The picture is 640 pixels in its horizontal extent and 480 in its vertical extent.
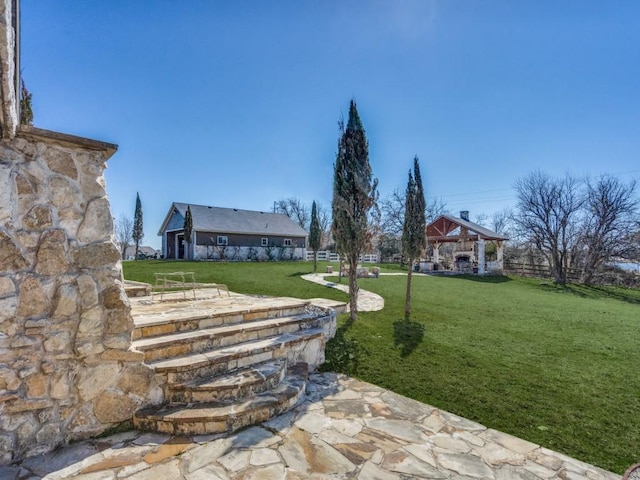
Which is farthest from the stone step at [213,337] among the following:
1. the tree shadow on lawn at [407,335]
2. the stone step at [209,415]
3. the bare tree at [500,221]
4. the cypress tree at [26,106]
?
the bare tree at [500,221]

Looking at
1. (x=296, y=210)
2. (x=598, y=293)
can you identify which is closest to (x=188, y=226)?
(x=296, y=210)

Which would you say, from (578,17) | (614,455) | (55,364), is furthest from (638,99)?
(55,364)

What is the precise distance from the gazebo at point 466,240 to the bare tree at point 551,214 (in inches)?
90.5

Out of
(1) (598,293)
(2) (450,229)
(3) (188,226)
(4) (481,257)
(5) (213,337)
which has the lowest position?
(1) (598,293)

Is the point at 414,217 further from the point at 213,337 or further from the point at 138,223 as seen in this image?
the point at 138,223

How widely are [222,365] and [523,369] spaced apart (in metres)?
4.01

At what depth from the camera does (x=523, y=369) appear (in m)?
4.11

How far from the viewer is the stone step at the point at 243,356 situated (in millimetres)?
2738

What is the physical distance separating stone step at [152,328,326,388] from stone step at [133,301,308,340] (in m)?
0.44

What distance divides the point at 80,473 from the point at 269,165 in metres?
13.2

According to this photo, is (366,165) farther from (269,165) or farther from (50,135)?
(269,165)

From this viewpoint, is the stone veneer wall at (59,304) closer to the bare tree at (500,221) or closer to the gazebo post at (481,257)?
the gazebo post at (481,257)

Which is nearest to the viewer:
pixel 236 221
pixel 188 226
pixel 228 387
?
pixel 228 387

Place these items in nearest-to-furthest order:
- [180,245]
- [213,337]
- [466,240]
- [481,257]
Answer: [213,337] → [481,257] → [466,240] → [180,245]
